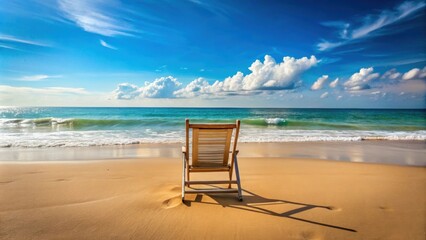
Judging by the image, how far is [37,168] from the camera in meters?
5.77

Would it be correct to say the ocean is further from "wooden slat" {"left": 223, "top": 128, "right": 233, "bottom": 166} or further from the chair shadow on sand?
the chair shadow on sand

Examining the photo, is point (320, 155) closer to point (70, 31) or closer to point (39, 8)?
point (39, 8)

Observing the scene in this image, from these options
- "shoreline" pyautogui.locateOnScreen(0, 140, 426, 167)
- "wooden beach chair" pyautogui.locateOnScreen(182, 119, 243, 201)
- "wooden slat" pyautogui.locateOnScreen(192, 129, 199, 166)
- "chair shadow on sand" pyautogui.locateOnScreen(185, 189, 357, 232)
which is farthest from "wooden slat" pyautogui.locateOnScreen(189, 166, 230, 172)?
"shoreline" pyautogui.locateOnScreen(0, 140, 426, 167)

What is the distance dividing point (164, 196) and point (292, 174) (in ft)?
9.35

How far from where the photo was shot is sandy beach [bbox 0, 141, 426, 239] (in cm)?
279

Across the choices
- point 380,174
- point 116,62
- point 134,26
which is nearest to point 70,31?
point 134,26

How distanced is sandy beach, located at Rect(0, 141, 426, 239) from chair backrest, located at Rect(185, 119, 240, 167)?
55cm

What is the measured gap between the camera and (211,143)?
4059 mm

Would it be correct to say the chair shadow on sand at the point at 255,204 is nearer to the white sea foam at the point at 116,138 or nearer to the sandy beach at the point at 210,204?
the sandy beach at the point at 210,204

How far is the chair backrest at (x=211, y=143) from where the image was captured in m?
3.86

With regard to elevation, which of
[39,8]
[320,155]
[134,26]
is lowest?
[320,155]

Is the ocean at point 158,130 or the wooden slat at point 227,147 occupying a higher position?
the wooden slat at point 227,147

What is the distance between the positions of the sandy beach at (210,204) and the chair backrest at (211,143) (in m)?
0.55

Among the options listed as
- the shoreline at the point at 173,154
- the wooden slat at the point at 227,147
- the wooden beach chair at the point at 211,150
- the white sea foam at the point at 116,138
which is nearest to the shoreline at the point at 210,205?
the wooden beach chair at the point at 211,150
